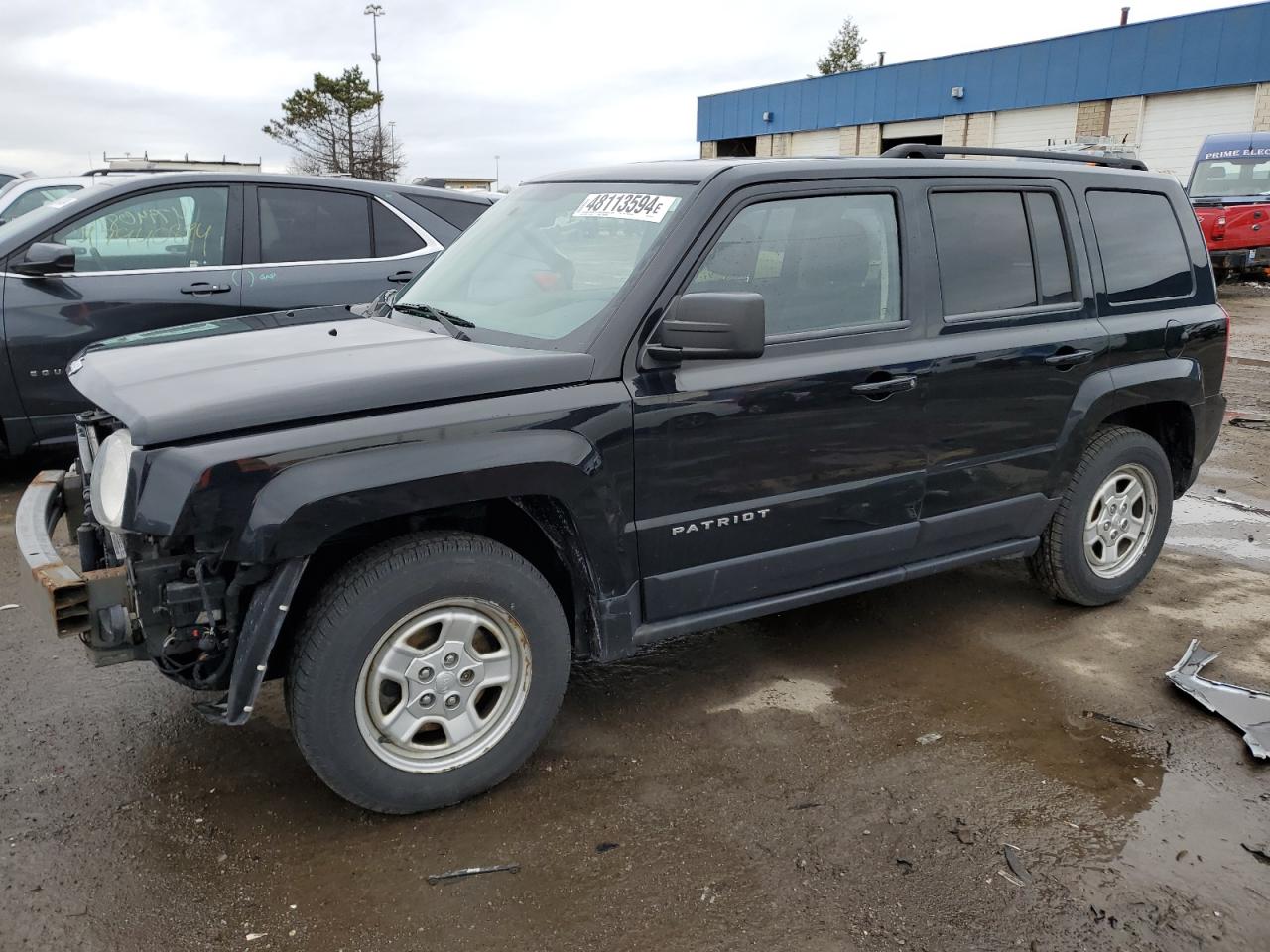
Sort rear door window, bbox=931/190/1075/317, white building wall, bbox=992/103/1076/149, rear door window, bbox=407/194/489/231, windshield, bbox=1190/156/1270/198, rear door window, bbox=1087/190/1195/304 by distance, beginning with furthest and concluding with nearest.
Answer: white building wall, bbox=992/103/1076/149
windshield, bbox=1190/156/1270/198
rear door window, bbox=407/194/489/231
rear door window, bbox=1087/190/1195/304
rear door window, bbox=931/190/1075/317

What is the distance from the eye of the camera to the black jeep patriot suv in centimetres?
266

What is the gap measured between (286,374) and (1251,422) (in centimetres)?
833

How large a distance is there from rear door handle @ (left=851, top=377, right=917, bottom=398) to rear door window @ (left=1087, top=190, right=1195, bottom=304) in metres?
1.30

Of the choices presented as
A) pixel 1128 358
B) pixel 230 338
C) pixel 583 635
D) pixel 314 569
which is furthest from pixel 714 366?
pixel 1128 358

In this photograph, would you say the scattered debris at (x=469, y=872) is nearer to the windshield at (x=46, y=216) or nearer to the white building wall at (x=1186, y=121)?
the windshield at (x=46, y=216)

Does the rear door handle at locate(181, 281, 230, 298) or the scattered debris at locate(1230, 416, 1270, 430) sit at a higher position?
the rear door handle at locate(181, 281, 230, 298)

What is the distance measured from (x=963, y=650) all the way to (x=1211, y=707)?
908 millimetres

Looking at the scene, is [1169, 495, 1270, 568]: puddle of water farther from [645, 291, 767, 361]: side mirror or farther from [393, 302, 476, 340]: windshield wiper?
[393, 302, 476, 340]: windshield wiper

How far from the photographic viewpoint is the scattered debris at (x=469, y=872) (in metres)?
2.73

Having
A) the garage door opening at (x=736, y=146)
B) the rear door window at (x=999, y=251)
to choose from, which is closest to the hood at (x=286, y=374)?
the rear door window at (x=999, y=251)

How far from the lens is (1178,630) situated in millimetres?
4426

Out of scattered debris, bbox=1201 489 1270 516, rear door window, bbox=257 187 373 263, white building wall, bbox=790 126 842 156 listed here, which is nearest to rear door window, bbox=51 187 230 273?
rear door window, bbox=257 187 373 263

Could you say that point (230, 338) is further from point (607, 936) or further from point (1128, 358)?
point (1128, 358)

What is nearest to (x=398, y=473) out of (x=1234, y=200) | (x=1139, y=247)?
(x=1139, y=247)
